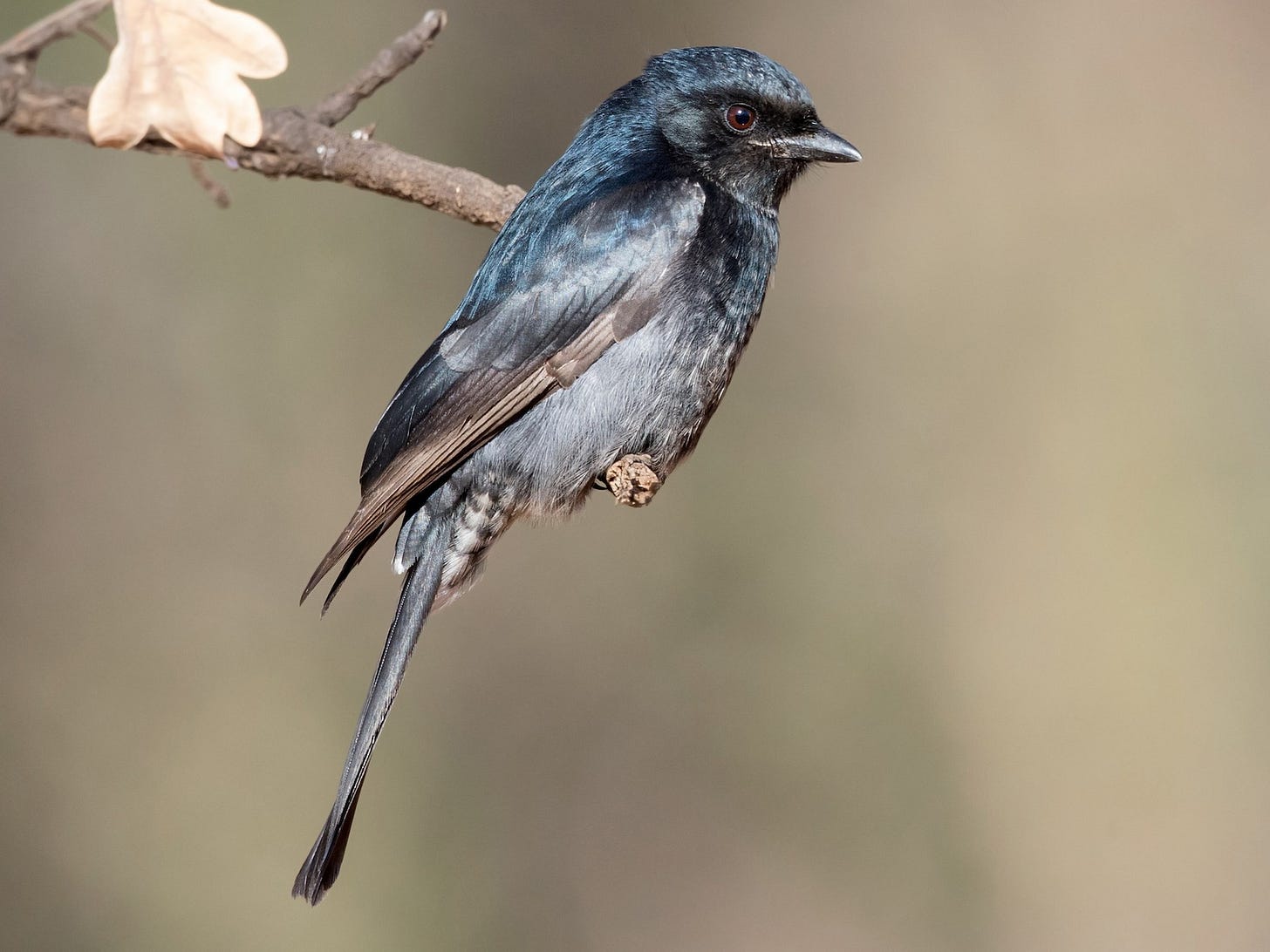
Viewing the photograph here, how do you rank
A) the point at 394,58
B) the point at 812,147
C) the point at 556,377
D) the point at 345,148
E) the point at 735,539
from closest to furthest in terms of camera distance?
the point at 394,58
the point at 345,148
the point at 556,377
the point at 812,147
the point at 735,539

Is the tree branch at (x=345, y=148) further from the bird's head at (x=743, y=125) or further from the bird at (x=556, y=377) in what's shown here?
the bird's head at (x=743, y=125)

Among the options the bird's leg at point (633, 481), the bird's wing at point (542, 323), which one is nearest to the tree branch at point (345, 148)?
the bird's wing at point (542, 323)

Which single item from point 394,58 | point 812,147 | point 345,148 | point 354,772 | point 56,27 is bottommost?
point 354,772

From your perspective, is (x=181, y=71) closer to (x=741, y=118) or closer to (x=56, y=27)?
(x=56, y=27)

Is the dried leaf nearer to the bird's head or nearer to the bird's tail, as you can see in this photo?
the bird's tail

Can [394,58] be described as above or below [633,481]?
above

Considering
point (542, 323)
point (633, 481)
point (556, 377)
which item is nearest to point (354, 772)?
point (633, 481)
